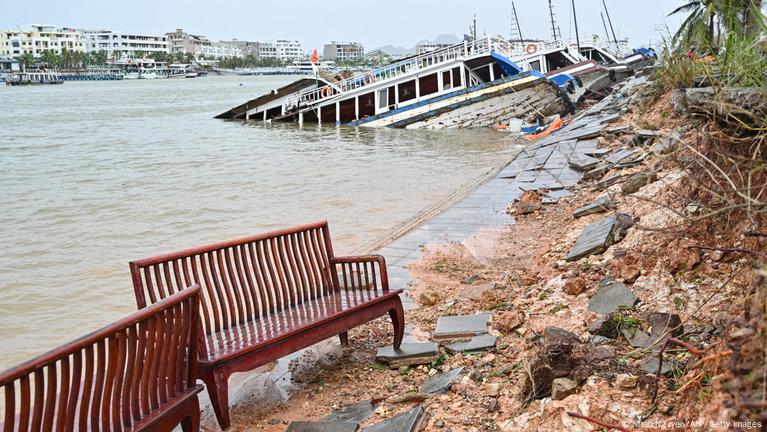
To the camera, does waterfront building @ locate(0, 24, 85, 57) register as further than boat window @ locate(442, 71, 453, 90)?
Yes

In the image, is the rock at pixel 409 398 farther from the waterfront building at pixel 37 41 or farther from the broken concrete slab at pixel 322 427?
→ the waterfront building at pixel 37 41

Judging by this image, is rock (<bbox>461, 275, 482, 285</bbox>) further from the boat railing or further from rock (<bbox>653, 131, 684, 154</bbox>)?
the boat railing

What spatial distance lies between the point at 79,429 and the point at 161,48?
199 m

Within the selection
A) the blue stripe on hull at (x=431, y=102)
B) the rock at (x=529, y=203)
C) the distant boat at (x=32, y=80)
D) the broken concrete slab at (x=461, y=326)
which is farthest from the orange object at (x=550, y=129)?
the distant boat at (x=32, y=80)

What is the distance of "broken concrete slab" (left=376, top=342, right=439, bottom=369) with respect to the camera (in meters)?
4.43

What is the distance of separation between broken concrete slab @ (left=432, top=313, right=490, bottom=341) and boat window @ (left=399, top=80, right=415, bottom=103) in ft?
78.3

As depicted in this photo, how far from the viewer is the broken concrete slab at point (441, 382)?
12.5ft

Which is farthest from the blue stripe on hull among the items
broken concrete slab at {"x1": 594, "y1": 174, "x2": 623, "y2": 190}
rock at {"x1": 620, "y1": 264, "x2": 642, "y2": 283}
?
rock at {"x1": 620, "y1": 264, "x2": 642, "y2": 283}

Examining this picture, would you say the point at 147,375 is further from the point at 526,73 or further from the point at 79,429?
the point at 526,73

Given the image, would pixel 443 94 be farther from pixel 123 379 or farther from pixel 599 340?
pixel 123 379

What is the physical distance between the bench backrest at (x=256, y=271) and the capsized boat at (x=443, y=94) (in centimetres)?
2018

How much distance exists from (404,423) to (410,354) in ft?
3.73

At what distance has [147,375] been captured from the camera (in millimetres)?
3162

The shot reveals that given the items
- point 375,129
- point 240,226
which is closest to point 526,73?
point 375,129
